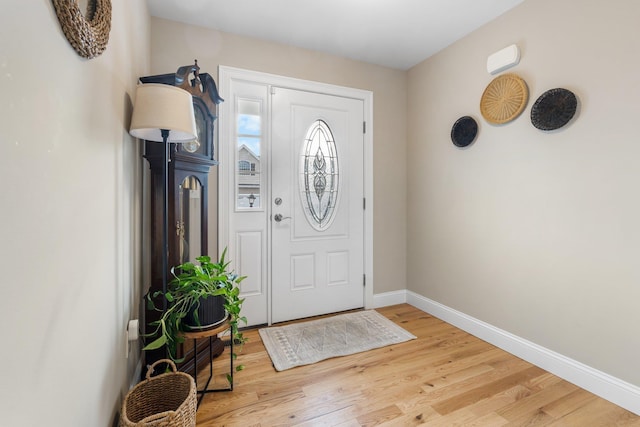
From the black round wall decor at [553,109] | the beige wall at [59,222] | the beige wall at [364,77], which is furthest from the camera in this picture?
the beige wall at [364,77]

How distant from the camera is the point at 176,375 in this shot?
4.75 feet

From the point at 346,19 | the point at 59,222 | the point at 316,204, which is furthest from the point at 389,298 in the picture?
the point at 59,222

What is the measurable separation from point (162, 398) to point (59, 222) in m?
1.03

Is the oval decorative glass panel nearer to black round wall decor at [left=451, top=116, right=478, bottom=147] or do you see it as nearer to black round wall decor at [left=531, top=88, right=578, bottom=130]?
black round wall decor at [left=451, top=116, right=478, bottom=147]

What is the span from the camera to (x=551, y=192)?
79.3 inches

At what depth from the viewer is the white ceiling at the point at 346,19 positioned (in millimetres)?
2189

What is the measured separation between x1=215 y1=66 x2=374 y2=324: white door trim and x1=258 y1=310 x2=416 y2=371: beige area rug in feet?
0.91

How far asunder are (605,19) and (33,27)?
8.66 ft

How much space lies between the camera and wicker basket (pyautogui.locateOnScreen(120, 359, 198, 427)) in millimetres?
1240

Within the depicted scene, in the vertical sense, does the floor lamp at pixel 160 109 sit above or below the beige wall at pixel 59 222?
above

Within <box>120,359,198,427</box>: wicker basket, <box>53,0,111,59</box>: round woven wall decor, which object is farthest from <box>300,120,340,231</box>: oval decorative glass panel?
<box>53,0,111,59</box>: round woven wall decor

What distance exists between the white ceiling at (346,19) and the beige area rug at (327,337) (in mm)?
2565

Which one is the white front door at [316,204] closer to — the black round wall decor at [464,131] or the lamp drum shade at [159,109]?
the black round wall decor at [464,131]

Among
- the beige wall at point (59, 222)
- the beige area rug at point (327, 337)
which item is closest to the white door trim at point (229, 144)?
the beige area rug at point (327, 337)
